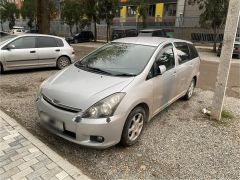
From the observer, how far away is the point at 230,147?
3859 mm

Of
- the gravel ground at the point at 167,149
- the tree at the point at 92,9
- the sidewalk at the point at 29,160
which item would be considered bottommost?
the gravel ground at the point at 167,149

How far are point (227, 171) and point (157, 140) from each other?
1119 millimetres

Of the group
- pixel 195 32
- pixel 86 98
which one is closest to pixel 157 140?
pixel 86 98

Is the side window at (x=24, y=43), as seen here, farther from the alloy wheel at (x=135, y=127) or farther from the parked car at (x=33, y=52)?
the alloy wheel at (x=135, y=127)

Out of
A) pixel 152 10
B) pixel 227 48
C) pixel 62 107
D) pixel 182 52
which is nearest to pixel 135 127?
pixel 62 107

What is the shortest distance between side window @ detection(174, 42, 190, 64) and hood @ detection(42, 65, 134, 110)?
6.27 ft

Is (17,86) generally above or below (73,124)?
below

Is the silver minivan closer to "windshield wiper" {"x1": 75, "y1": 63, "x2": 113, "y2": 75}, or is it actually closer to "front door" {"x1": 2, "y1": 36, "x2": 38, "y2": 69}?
"windshield wiper" {"x1": 75, "y1": 63, "x2": 113, "y2": 75}

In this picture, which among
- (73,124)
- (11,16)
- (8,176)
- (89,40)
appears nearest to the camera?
(8,176)

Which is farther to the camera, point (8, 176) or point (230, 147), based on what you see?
point (230, 147)

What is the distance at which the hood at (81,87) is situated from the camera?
311cm

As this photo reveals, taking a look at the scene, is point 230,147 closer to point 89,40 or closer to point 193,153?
point 193,153

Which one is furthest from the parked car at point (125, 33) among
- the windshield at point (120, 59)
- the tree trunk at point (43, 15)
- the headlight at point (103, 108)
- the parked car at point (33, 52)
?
the headlight at point (103, 108)

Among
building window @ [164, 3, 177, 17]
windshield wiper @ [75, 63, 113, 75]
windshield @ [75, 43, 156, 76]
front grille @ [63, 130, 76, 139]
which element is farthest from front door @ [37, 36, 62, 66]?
building window @ [164, 3, 177, 17]
